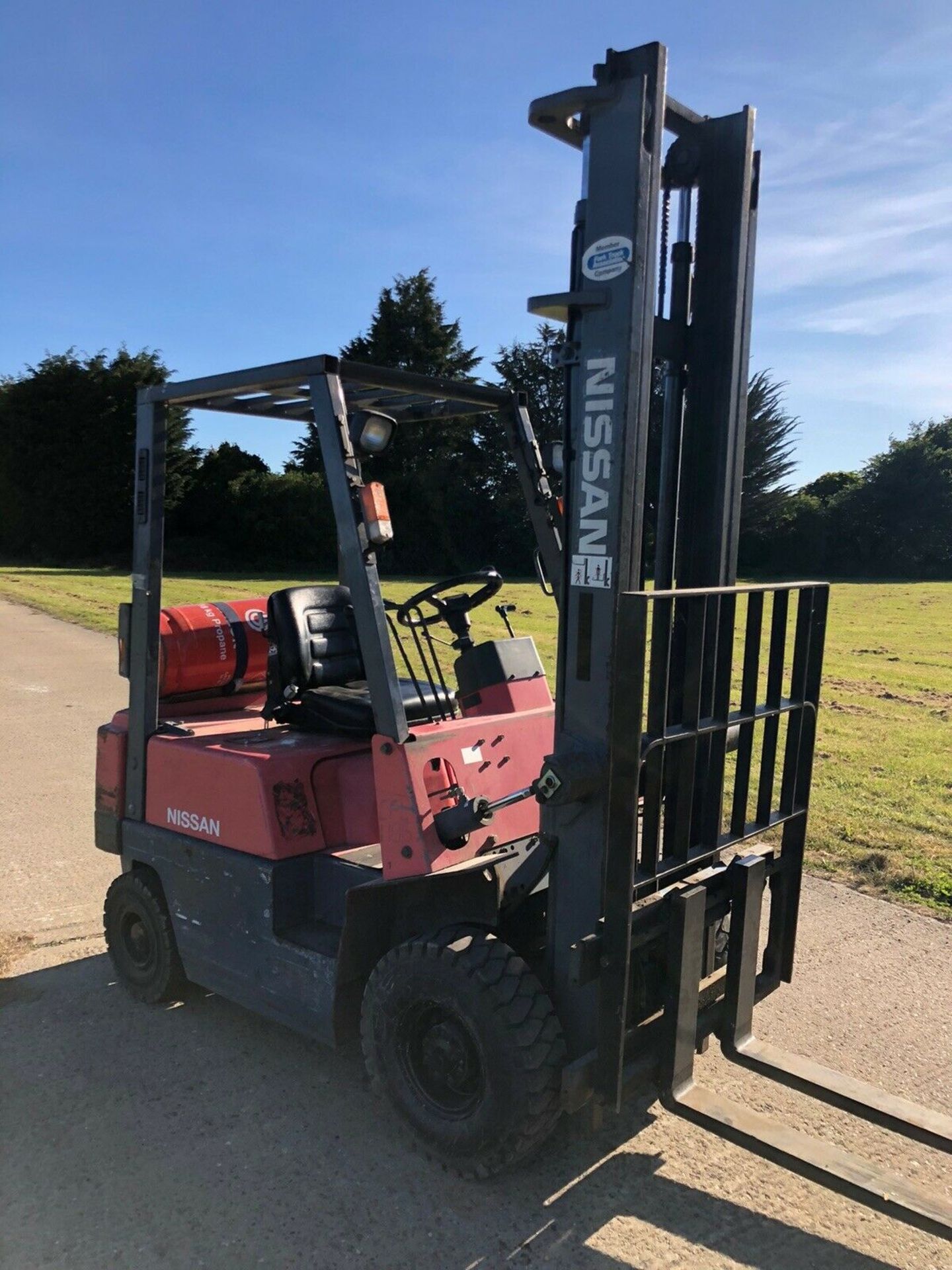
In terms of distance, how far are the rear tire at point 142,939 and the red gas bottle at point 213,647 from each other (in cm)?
86

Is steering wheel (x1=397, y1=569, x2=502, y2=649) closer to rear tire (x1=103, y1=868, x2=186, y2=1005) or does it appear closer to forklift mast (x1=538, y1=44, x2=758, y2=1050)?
forklift mast (x1=538, y1=44, x2=758, y2=1050)

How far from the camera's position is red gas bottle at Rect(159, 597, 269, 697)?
4.39 m

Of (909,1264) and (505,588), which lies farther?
(505,588)

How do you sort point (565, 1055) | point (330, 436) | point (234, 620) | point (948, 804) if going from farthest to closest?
point (948, 804) < point (234, 620) < point (330, 436) < point (565, 1055)

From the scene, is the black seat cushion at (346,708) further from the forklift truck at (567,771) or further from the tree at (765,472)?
the tree at (765,472)

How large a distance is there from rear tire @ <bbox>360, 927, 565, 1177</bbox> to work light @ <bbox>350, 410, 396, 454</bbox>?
155 cm

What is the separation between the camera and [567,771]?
2.92 m

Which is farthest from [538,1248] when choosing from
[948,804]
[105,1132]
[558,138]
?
[948,804]

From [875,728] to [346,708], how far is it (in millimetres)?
7646

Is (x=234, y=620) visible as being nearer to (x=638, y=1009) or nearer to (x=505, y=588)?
(x=638, y=1009)

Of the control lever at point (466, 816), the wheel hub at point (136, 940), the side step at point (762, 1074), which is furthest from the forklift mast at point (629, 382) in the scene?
the wheel hub at point (136, 940)

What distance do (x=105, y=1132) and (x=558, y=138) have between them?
11.5 feet

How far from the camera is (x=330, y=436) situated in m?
3.27

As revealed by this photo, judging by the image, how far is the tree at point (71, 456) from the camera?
3675 centimetres
